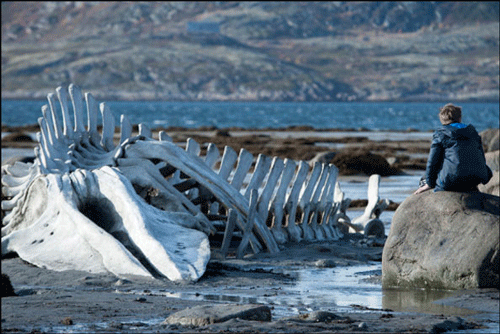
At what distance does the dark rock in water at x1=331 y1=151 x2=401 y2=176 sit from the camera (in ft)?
85.4

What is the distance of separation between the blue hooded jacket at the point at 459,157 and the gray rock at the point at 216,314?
8.35 feet

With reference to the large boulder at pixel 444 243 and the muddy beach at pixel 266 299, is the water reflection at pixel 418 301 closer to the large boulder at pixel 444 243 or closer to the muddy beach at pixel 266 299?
the muddy beach at pixel 266 299

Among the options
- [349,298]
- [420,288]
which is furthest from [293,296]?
[420,288]

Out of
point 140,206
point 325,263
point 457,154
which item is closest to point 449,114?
point 457,154

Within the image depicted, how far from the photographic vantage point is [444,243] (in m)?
8.03

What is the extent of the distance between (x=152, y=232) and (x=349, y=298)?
1956 mm

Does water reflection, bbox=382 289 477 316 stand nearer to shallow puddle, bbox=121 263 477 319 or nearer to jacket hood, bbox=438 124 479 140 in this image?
shallow puddle, bbox=121 263 477 319

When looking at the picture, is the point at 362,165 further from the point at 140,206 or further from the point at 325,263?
the point at 140,206

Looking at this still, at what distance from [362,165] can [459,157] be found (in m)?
18.2

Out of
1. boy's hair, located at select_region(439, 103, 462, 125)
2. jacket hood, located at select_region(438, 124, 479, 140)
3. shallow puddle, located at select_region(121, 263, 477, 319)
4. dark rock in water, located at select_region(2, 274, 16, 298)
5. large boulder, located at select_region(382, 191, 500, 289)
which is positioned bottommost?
shallow puddle, located at select_region(121, 263, 477, 319)

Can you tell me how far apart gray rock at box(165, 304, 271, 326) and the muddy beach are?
0.22ft

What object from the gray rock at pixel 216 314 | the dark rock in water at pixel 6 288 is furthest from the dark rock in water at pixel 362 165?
the gray rock at pixel 216 314

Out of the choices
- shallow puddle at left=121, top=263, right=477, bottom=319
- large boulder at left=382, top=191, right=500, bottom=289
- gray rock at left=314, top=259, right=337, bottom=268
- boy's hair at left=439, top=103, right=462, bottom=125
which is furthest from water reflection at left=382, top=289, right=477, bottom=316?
gray rock at left=314, top=259, right=337, bottom=268

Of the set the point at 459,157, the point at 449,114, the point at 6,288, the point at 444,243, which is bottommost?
the point at 6,288
